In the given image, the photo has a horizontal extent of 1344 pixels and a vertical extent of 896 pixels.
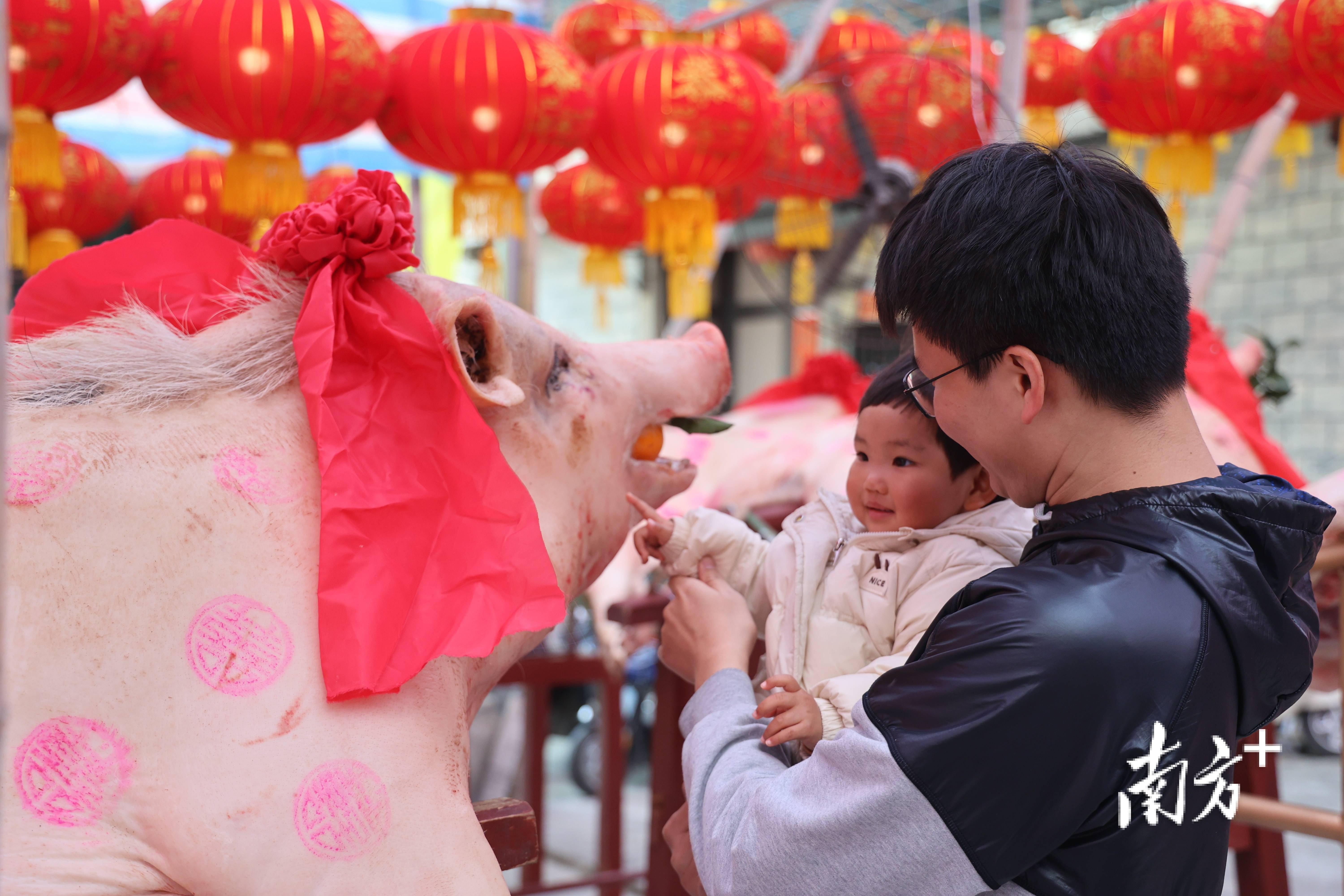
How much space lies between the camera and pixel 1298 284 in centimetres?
689

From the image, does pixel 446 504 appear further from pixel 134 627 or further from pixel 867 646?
pixel 867 646

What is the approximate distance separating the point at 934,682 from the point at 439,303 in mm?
741

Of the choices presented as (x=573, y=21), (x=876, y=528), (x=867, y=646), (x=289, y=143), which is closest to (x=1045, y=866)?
(x=867, y=646)

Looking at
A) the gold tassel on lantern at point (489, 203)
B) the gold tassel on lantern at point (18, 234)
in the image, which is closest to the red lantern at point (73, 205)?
the gold tassel on lantern at point (18, 234)

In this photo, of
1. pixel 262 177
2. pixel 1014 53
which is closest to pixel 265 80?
pixel 262 177

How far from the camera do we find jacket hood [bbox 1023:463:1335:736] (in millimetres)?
868

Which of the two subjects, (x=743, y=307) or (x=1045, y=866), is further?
(x=743, y=307)

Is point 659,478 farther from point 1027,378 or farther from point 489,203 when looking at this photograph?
point 489,203

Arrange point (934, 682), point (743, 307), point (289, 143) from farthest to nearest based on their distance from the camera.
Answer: point (743, 307), point (289, 143), point (934, 682)

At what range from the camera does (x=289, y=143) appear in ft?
10.8

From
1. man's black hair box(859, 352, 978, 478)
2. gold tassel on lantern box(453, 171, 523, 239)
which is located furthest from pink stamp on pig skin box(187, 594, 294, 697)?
gold tassel on lantern box(453, 171, 523, 239)

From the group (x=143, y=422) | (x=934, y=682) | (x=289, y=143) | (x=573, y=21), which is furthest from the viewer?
(x=573, y=21)

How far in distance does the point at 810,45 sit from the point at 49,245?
10.8 ft

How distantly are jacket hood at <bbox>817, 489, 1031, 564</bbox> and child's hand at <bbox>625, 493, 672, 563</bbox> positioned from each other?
223 mm
